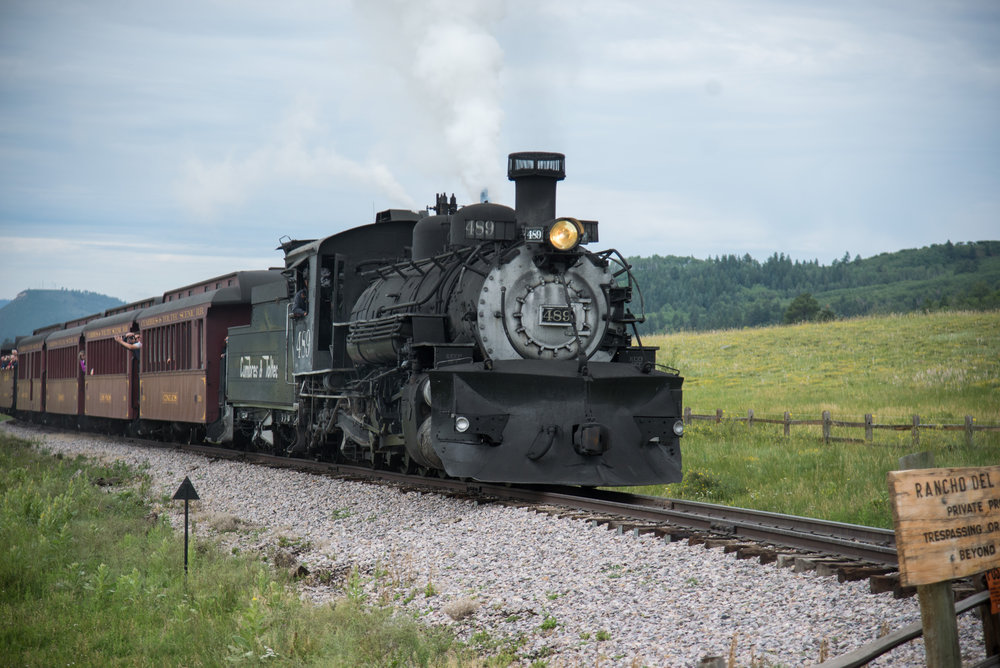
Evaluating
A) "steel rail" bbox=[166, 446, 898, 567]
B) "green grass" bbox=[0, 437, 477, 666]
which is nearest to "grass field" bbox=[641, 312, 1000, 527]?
"steel rail" bbox=[166, 446, 898, 567]

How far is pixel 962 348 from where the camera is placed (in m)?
35.5

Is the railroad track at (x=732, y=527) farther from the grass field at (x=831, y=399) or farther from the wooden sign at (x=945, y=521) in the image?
the grass field at (x=831, y=399)

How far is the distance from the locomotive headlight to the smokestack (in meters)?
0.37

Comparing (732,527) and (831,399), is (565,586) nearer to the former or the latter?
(732,527)

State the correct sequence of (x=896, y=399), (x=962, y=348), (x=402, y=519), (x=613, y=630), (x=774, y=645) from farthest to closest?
(x=962, y=348)
(x=896, y=399)
(x=402, y=519)
(x=613, y=630)
(x=774, y=645)

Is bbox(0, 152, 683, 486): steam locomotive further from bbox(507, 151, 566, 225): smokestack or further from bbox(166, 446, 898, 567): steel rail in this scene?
bbox(166, 446, 898, 567): steel rail

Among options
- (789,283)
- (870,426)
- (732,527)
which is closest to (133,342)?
(870,426)

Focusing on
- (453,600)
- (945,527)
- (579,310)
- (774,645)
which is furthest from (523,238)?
(945,527)

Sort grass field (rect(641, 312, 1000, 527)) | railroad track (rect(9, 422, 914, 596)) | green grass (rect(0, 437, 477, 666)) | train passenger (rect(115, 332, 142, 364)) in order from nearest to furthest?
green grass (rect(0, 437, 477, 666)), railroad track (rect(9, 422, 914, 596)), grass field (rect(641, 312, 1000, 527)), train passenger (rect(115, 332, 142, 364))

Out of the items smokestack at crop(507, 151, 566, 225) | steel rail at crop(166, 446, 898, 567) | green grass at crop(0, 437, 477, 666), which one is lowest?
green grass at crop(0, 437, 477, 666)

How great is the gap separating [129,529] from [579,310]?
572 centimetres

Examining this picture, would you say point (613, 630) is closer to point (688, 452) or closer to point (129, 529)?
point (129, 529)

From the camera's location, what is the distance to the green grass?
579 cm

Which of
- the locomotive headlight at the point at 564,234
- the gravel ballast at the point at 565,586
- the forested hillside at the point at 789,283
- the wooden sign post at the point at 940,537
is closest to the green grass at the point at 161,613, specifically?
the gravel ballast at the point at 565,586
